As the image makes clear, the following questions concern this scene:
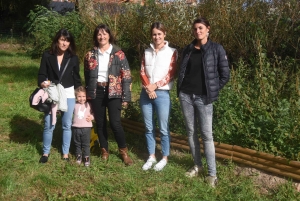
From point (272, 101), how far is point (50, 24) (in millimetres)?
11259

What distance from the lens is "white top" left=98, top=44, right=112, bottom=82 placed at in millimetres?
4770

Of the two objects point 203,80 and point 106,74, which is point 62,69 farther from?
point 203,80

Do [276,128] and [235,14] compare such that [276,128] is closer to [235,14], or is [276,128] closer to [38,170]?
[38,170]

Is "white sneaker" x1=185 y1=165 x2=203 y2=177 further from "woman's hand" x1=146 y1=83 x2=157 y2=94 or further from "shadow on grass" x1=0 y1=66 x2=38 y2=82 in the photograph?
"shadow on grass" x1=0 y1=66 x2=38 y2=82

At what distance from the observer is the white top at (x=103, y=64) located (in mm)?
4770

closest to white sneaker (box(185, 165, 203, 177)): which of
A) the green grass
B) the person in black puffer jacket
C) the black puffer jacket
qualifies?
the green grass

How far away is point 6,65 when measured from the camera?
1243 cm

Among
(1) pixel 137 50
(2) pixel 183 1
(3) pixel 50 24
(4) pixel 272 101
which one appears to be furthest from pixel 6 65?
(4) pixel 272 101

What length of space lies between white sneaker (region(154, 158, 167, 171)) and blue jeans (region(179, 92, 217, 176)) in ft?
1.74

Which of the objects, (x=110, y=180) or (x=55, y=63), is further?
(x=55, y=63)

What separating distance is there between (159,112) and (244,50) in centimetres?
359

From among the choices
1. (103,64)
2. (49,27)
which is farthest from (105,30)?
(49,27)

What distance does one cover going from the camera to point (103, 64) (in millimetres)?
4773

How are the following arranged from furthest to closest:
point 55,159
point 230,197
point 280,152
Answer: point 55,159 → point 280,152 → point 230,197
